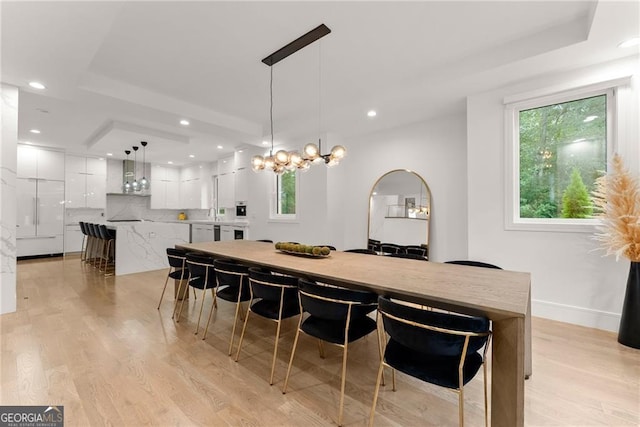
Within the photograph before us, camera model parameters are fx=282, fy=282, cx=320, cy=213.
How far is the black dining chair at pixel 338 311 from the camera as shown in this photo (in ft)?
5.51

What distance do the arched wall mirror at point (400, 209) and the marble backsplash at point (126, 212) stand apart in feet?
18.9

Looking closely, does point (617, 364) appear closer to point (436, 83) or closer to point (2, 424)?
point (436, 83)

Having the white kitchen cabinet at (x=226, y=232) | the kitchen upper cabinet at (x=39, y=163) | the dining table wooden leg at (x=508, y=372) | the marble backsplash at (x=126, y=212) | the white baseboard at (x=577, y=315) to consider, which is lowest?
the white baseboard at (x=577, y=315)

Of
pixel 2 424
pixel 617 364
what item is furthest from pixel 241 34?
pixel 617 364

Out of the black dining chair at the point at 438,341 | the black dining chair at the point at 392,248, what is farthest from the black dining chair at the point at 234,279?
the black dining chair at the point at 392,248

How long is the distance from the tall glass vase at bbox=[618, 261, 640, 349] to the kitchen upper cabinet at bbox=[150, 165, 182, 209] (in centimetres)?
988

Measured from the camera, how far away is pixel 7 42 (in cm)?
245

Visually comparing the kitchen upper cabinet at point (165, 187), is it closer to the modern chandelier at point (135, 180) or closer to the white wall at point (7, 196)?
the modern chandelier at point (135, 180)

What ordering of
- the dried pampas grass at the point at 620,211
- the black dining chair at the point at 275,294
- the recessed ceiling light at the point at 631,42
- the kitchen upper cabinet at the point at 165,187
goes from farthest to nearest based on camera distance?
the kitchen upper cabinet at the point at 165,187 < the dried pampas grass at the point at 620,211 < the recessed ceiling light at the point at 631,42 < the black dining chair at the point at 275,294

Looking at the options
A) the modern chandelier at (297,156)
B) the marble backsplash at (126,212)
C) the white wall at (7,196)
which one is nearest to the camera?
the modern chandelier at (297,156)

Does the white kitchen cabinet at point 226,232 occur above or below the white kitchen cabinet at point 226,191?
below

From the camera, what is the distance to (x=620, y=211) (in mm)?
2572

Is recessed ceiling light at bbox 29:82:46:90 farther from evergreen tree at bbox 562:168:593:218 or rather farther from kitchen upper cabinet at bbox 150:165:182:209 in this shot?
evergreen tree at bbox 562:168:593:218

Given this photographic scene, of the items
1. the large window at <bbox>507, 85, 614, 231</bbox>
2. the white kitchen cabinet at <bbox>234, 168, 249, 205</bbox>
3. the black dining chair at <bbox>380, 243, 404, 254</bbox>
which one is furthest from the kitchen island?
the large window at <bbox>507, 85, 614, 231</bbox>
